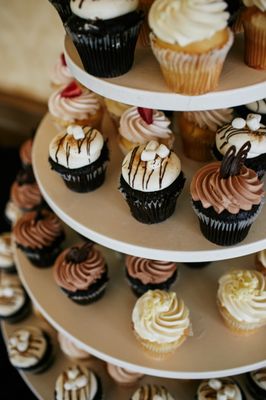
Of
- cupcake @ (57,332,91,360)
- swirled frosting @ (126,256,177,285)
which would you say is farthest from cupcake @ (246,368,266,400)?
cupcake @ (57,332,91,360)

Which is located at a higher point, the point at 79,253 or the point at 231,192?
the point at 231,192

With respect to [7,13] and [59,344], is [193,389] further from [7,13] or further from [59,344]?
[7,13]

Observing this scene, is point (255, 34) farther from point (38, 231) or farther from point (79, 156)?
point (38, 231)

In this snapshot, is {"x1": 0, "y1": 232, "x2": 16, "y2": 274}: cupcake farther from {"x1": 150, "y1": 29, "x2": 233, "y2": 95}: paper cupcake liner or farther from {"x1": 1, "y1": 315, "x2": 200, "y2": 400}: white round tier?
{"x1": 150, "y1": 29, "x2": 233, "y2": 95}: paper cupcake liner

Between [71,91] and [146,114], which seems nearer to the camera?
[146,114]

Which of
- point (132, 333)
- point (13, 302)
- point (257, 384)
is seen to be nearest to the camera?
point (132, 333)

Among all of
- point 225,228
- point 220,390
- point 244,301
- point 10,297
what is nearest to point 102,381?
point 220,390
